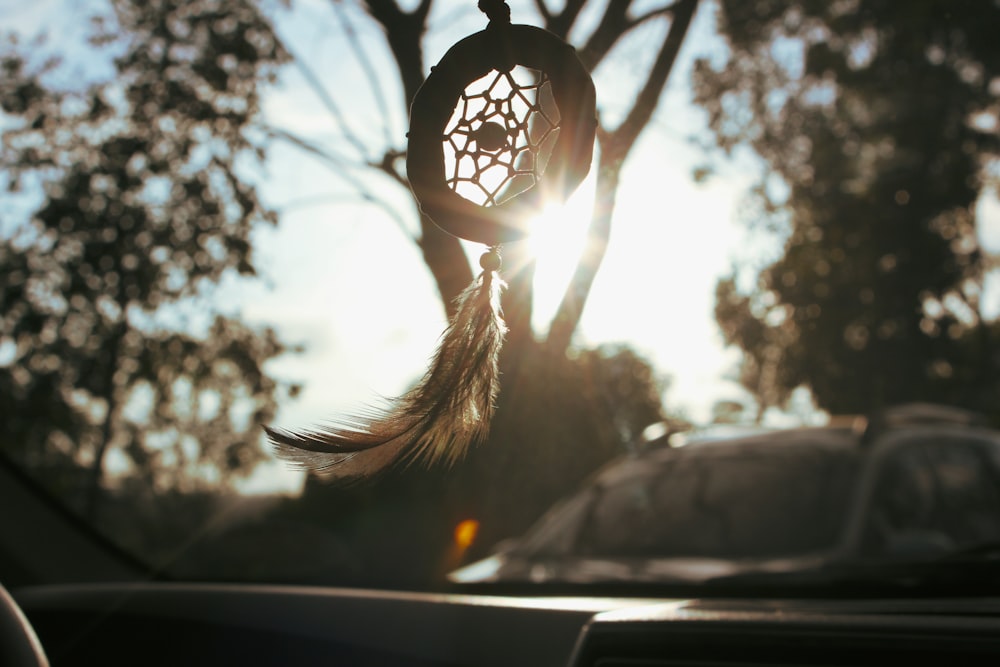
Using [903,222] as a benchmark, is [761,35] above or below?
below

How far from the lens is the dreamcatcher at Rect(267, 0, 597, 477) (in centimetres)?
136

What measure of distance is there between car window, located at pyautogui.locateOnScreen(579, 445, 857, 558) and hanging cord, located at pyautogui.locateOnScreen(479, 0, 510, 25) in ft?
13.0

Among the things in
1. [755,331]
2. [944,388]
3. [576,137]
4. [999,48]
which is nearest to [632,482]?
[755,331]

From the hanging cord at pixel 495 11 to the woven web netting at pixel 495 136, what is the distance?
0.08 meters

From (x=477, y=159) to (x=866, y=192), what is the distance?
66.7 ft

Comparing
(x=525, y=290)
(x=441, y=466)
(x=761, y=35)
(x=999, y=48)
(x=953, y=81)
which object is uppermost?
(x=953, y=81)

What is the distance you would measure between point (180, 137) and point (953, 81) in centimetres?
1318

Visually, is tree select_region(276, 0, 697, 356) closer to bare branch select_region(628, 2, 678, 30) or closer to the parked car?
bare branch select_region(628, 2, 678, 30)

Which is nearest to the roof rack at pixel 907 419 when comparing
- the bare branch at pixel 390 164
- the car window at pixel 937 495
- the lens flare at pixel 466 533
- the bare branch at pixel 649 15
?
the car window at pixel 937 495

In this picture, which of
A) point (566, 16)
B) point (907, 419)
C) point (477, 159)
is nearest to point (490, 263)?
point (477, 159)

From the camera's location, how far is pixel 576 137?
139 centimetres

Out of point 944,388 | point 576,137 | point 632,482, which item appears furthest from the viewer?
point 944,388

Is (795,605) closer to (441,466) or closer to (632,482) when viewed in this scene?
(441,466)

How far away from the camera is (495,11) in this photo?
140 centimetres
